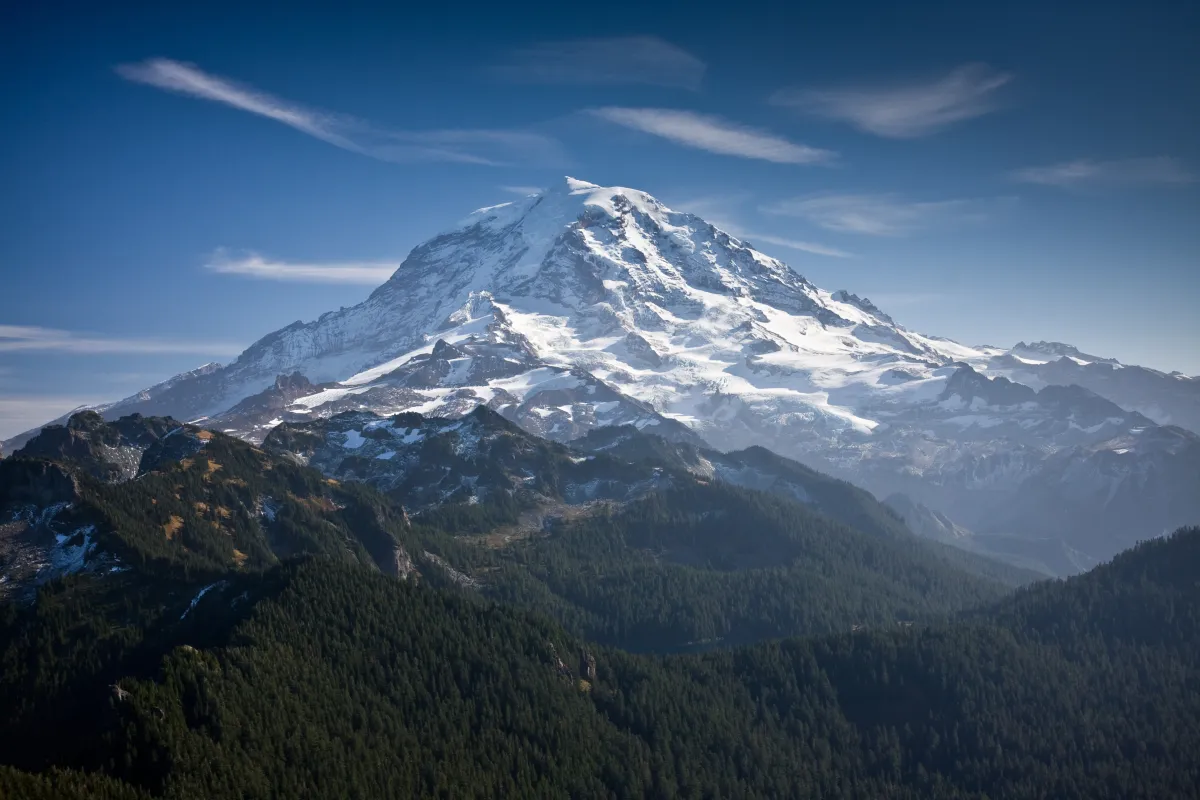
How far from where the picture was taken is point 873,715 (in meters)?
198

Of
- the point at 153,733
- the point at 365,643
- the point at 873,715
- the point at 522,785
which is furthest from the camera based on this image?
the point at 873,715

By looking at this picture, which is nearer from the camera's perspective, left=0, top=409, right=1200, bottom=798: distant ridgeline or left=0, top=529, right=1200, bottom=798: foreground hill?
left=0, top=529, right=1200, bottom=798: foreground hill

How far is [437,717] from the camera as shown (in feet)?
502

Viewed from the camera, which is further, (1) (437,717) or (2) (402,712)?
(1) (437,717)

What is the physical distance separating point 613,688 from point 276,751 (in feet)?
224

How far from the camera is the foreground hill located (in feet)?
418

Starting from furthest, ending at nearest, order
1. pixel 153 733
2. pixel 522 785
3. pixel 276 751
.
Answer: pixel 522 785
pixel 276 751
pixel 153 733

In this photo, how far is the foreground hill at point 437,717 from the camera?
12744 cm

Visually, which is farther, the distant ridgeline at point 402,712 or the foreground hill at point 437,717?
the distant ridgeline at point 402,712

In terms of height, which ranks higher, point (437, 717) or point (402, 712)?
point (402, 712)

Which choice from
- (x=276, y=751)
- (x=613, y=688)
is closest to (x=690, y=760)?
(x=613, y=688)

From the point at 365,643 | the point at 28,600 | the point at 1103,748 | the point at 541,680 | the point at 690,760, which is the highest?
the point at 28,600

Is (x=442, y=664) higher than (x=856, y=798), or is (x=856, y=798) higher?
(x=442, y=664)

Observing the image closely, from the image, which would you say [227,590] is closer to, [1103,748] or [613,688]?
[613,688]
